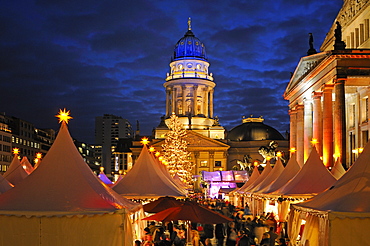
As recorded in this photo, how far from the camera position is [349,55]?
38781 millimetres

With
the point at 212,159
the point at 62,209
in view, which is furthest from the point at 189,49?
the point at 62,209

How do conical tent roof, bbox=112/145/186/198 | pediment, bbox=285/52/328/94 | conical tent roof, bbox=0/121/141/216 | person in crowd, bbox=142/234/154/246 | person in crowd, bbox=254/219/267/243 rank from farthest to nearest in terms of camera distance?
pediment, bbox=285/52/328/94 → conical tent roof, bbox=112/145/186/198 → person in crowd, bbox=254/219/267/243 → person in crowd, bbox=142/234/154/246 → conical tent roof, bbox=0/121/141/216

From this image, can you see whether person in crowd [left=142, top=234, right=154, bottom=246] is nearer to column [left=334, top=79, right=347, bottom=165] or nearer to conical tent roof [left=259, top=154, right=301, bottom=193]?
conical tent roof [left=259, top=154, right=301, bottom=193]

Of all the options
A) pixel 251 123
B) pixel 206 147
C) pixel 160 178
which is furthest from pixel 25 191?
pixel 251 123

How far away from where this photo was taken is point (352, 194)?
14.6 m

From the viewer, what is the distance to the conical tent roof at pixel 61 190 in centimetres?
1399

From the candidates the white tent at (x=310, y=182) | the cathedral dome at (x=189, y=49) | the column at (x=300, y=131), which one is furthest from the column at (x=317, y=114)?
the cathedral dome at (x=189, y=49)

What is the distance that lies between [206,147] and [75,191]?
97364 mm

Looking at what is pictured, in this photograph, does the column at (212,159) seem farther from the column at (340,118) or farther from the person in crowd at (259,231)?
the person in crowd at (259,231)

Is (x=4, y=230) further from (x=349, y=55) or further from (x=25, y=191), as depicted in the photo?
(x=349, y=55)

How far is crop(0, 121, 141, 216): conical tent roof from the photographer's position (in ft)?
45.9

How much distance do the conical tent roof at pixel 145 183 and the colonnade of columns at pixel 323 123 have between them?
628 inches

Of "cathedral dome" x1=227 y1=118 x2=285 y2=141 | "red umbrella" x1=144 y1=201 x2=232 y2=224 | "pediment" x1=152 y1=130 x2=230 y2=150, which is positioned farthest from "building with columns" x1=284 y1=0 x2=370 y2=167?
"cathedral dome" x1=227 y1=118 x2=285 y2=141

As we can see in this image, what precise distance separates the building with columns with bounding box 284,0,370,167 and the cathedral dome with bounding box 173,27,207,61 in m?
63.3
